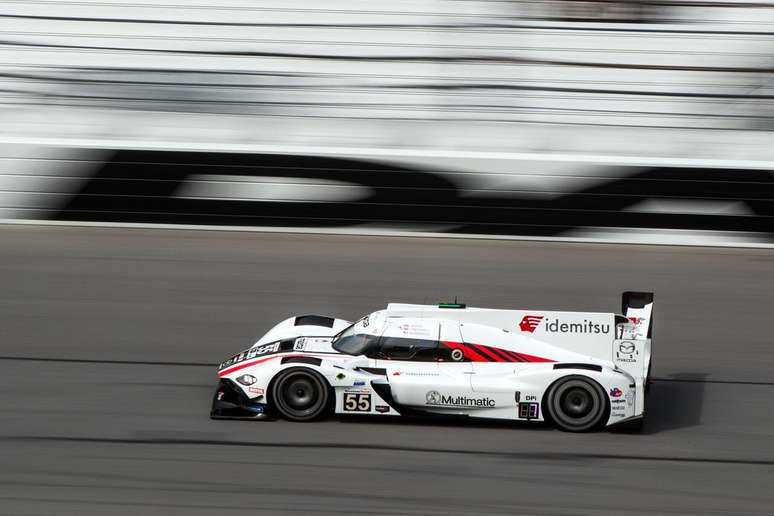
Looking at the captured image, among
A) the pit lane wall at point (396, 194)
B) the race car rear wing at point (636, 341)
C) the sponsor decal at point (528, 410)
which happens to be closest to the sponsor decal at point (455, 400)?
the sponsor decal at point (528, 410)

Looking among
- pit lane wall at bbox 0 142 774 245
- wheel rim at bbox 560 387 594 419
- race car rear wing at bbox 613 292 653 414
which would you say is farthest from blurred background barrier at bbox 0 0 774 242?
wheel rim at bbox 560 387 594 419

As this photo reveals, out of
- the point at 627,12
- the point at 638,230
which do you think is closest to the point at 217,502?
the point at 638,230

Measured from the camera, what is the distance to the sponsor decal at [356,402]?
6.30 m

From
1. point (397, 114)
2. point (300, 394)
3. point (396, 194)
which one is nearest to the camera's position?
point (300, 394)

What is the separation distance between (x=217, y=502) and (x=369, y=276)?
5.78 metres

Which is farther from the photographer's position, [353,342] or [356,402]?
A: [353,342]

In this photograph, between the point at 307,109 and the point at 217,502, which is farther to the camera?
the point at 307,109

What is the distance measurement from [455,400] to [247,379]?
1.32m

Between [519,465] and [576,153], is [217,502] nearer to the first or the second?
[519,465]

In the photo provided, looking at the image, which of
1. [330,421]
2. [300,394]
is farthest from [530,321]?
[300,394]

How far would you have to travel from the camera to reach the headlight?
6352mm

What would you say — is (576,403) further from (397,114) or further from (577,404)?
Result: (397,114)

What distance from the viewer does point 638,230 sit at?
482 inches

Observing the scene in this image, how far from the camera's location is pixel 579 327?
6508 millimetres
